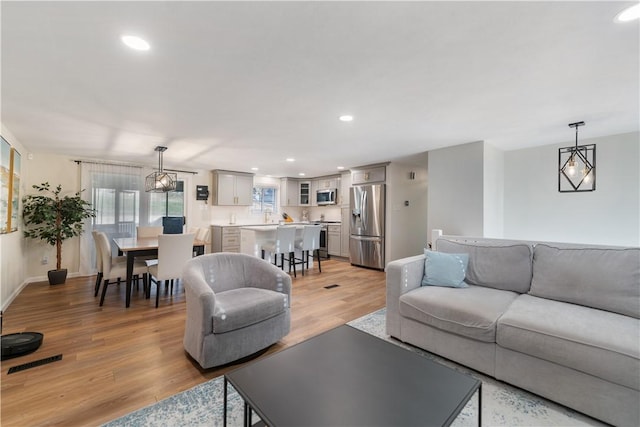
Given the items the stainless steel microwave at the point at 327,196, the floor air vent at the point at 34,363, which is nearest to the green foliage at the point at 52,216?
the floor air vent at the point at 34,363

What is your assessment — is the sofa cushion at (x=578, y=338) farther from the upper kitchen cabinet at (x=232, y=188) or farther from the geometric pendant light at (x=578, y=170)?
the upper kitchen cabinet at (x=232, y=188)

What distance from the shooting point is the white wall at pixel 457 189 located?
3.99 metres

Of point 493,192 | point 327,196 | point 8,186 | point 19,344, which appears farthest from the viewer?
point 327,196

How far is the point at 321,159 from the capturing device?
5336 mm

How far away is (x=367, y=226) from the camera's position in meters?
5.94

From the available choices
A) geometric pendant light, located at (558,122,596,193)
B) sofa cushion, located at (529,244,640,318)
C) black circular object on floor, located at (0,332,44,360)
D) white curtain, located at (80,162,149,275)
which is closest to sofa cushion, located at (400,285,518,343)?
sofa cushion, located at (529,244,640,318)

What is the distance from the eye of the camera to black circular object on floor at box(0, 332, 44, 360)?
87.0 inches

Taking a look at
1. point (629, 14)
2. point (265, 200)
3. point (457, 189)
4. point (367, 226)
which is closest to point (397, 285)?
point (629, 14)

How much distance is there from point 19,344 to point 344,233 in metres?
5.66

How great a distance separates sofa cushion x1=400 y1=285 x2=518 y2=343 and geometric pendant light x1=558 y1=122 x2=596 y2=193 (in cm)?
287

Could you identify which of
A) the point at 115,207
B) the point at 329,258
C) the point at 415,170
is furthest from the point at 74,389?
the point at 415,170

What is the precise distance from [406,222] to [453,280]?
137 inches

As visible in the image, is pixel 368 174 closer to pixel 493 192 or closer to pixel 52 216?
pixel 493 192

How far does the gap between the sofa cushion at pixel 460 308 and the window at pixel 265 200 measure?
5.95 metres
